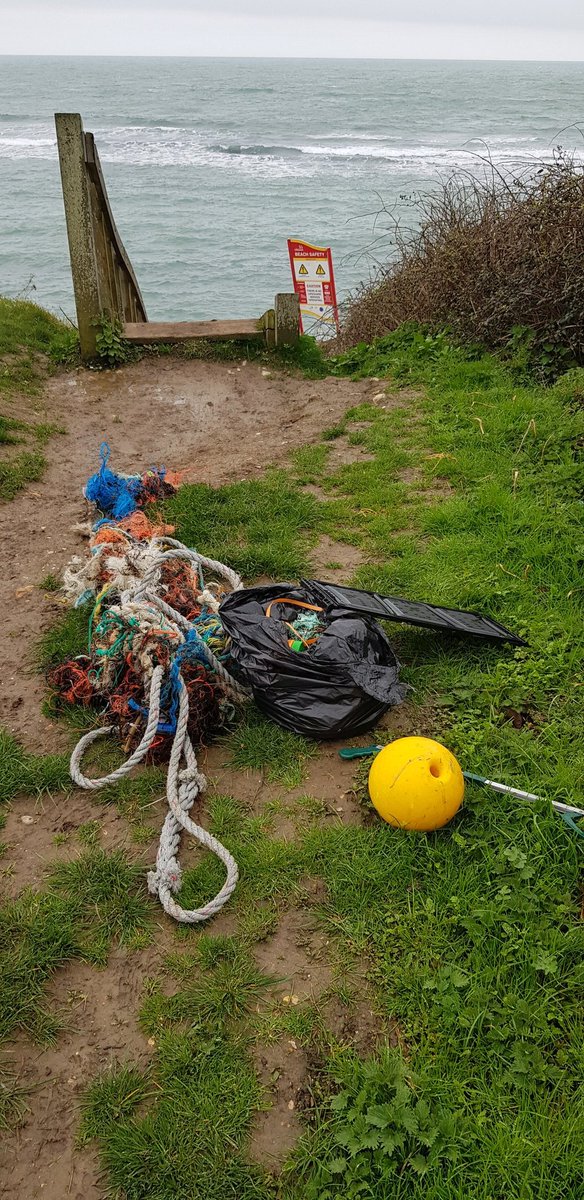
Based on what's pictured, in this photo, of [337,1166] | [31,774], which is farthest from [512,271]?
[337,1166]

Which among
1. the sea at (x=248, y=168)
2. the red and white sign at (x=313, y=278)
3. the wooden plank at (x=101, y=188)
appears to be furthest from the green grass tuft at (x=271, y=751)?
the sea at (x=248, y=168)

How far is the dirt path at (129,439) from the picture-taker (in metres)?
4.32

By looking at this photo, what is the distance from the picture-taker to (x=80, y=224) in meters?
7.50

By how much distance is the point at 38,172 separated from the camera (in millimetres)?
35594

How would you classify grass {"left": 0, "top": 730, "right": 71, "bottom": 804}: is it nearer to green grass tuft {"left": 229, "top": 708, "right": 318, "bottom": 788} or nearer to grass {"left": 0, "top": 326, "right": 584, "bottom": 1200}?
grass {"left": 0, "top": 326, "right": 584, "bottom": 1200}

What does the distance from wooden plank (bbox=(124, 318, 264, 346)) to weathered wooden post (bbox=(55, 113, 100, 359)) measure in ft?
1.42

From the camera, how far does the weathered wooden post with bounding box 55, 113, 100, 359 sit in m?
7.05

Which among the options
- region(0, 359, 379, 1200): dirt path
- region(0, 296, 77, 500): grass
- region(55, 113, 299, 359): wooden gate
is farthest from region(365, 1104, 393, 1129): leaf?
region(55, 113, 299, 359): wooden gate

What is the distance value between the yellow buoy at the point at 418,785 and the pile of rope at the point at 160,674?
653mm

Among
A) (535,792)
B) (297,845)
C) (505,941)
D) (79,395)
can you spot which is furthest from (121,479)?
(505,941)

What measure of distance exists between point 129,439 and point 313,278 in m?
3.77

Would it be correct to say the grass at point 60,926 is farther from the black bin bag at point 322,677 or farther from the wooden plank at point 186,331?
the wooden plank at point 186,331

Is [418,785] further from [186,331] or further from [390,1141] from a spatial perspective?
[186,331]

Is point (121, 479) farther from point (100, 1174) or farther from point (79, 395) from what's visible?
point (100, 1174)
